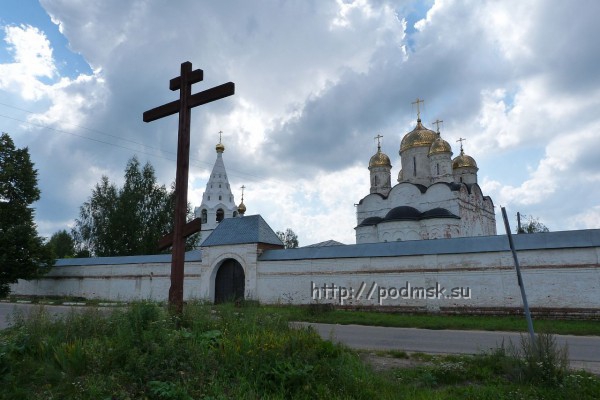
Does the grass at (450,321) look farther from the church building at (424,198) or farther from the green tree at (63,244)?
the green tree at (63,244)

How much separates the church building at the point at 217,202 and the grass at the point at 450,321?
22.6 m

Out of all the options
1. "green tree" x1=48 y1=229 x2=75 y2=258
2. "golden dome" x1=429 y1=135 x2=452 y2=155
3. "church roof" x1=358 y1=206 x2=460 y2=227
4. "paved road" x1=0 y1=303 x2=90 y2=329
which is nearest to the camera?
"paved road" x1=0 y1=303 x2=90 y2=329

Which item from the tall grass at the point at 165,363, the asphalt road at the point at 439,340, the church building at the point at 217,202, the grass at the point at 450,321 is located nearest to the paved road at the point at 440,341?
the asphalt road at the point at 439,340

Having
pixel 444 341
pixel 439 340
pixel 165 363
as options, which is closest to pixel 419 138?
pixel 439 340

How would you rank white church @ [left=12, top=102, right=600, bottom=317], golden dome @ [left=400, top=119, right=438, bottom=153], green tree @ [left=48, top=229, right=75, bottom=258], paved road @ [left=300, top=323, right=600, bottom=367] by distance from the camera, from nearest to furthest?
paved road @ [left=300, top=323, right=600, bottom=367]
white church @ [left=12, top=102, right=600, bottom=317]
golden dome @ [left=400, top=119, right=438, bottom=153]
green tree @ [left=48, top=229, right=75, bottom=258]

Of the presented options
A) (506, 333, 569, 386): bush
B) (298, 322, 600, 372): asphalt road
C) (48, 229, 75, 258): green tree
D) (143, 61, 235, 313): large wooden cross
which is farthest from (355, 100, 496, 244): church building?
(48, 229, 75, 258): green tree

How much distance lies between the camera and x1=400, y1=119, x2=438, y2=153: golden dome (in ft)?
109

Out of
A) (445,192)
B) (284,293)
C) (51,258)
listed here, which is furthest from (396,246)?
(51,258)

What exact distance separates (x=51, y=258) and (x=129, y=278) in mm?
4487

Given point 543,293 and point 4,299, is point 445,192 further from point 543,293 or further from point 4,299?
point 4,299

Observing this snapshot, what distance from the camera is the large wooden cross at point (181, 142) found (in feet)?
21.9

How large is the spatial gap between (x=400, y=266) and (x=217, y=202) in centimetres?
2362

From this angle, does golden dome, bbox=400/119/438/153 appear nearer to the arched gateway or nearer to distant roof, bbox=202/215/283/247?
distant roof, bbox=202/215/283/247

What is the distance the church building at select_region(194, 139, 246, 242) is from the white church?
40.2 feet
